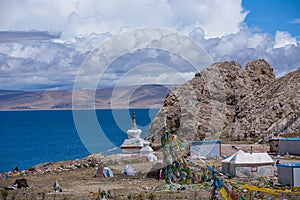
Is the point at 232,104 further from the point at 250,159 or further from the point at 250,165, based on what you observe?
the point at 250,165

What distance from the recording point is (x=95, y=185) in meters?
29.6

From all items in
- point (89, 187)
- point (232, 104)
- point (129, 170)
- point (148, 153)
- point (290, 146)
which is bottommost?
point (89, 187)

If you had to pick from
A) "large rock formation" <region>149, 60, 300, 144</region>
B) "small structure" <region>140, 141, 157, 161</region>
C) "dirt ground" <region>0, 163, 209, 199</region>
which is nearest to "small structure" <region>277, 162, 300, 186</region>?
"dirt ground" <region>0, 163, 209, 199</region>

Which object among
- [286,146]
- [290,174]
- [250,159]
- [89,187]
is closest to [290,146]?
[286,146]

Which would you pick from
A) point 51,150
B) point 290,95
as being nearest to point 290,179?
point 290,95

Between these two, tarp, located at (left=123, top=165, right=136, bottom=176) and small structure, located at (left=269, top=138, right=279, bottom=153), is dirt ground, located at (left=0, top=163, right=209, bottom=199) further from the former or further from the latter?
small structure, located at (left=269, top=138, right=279, bottom=153)

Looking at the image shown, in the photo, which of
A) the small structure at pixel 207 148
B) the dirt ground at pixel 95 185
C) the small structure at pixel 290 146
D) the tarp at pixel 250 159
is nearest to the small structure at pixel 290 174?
the tarp at pixel 250 159

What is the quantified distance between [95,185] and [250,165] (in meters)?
9.18

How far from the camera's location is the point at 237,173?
3212cm

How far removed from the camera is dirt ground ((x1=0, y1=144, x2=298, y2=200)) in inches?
983

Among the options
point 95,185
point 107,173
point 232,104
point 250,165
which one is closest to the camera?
point 95,185

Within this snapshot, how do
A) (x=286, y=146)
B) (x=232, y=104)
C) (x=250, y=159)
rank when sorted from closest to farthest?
(x=250, y=159) → (x=286, y=146) → (x=232, y=104)

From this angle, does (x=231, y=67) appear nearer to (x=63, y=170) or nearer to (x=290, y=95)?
(x=290, y=95)

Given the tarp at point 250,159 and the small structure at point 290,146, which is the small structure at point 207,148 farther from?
the tarp at point 250,159
